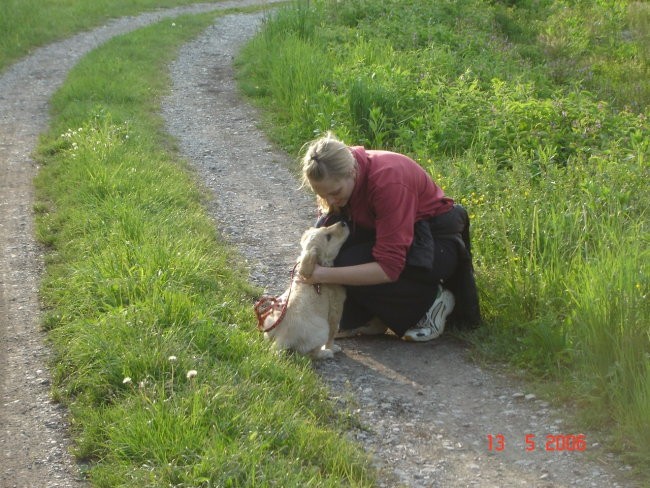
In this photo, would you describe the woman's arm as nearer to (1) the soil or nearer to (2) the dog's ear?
(2) the dog's ear

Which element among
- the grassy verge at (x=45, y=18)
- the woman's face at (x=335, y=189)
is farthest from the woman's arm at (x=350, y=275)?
the grassy verge at (x=45, y=18)

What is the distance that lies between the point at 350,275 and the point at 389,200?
499mm

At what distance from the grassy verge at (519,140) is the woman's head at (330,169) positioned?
4.51 feet

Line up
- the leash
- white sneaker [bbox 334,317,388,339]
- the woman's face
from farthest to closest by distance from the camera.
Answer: white sneaker [bbox 334,317,388,339] < the leash < the woman's face

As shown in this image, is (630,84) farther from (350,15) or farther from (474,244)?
(474,244)

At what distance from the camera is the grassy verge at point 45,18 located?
1549 centimetres

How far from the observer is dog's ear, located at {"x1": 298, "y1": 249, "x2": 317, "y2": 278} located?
5266 millimetres

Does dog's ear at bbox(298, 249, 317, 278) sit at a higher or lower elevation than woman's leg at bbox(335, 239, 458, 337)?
higher

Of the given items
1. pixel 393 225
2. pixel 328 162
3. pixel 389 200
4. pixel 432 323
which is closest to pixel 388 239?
pixel 393 225

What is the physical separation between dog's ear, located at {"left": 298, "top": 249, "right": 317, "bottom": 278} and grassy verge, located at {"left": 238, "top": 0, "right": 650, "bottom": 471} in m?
1.20
